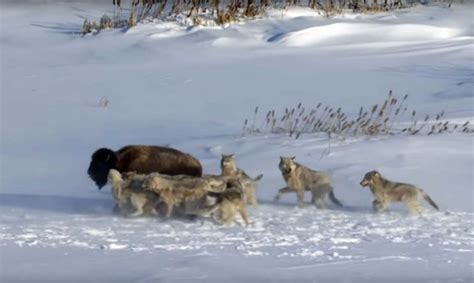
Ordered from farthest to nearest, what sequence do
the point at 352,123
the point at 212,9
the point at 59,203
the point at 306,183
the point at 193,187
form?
the point at 212,9, the point at 352,123, the point at 59,203, the point at 306,183, the point at 193,187

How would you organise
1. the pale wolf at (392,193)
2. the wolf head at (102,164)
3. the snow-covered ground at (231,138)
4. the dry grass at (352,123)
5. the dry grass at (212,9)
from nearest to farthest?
1. the snow-covered ground at (231,138)
2. the pale wolf at (392,193)
3. the wolf head at (102,164)
4. the dry grass at (352,123)
5. the dry grass at (212,9)

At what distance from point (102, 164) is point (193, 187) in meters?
1.29

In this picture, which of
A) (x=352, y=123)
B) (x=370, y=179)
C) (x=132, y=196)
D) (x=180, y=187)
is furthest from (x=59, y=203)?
(x=352, y=123)

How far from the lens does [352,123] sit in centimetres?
1329

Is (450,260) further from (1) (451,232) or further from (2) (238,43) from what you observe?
(2) (238,43)

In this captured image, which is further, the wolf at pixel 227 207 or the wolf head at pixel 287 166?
the wolf head at pixel 287 166

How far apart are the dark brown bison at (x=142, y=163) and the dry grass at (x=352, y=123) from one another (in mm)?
2732

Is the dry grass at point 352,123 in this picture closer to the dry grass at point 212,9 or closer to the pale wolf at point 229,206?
the pale wolf at point 229,206

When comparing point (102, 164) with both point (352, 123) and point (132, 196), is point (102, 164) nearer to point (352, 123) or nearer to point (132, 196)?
point (132, 196)

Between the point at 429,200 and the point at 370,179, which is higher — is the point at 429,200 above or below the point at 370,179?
below

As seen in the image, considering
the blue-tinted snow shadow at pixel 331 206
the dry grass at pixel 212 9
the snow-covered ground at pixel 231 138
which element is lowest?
the blue-tinted snow shadow at pixel 331 206

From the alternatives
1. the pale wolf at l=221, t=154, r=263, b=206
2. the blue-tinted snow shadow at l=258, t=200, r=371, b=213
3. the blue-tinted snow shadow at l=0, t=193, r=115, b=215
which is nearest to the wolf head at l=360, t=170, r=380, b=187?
the blue-tinted snow shadow at l=258, t=200, r=371, b=213

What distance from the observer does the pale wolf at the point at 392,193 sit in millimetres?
9852

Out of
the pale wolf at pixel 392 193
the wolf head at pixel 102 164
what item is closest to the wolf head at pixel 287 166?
the pale wolf at pixel 392 193
